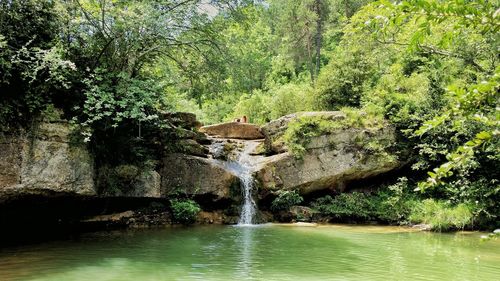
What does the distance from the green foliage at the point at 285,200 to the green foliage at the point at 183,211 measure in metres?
3.23

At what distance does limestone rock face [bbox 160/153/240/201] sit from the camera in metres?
15.0

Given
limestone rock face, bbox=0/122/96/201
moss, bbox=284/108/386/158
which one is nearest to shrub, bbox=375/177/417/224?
moss, bbox=284/108/386/158

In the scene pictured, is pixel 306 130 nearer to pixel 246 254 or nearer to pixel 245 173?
pixel 245 173

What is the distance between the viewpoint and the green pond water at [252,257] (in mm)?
7305

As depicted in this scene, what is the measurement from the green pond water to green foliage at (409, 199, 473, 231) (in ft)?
4.18

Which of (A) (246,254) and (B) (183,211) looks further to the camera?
(B) (183,211)

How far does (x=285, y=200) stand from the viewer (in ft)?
52.0

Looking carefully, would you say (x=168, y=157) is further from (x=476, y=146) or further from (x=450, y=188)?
(x=476, y=146)

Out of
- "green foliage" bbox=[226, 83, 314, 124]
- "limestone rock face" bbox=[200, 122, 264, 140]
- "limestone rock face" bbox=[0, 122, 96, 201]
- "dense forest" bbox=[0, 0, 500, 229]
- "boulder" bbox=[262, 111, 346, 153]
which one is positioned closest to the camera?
"limestone rock face" bbox=[0, 122, 96, 201]

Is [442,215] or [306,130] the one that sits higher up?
[306,130]

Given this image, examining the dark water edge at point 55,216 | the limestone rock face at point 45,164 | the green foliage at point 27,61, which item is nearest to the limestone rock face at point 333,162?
the dark water edge at point 55,216

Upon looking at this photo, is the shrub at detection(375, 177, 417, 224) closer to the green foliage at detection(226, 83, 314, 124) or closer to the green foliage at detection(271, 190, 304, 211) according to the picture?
the green foliage at detection(271, 190, 304, 211)

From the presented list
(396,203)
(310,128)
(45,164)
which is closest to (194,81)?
(310,128)

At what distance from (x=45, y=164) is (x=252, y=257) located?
5810mm
